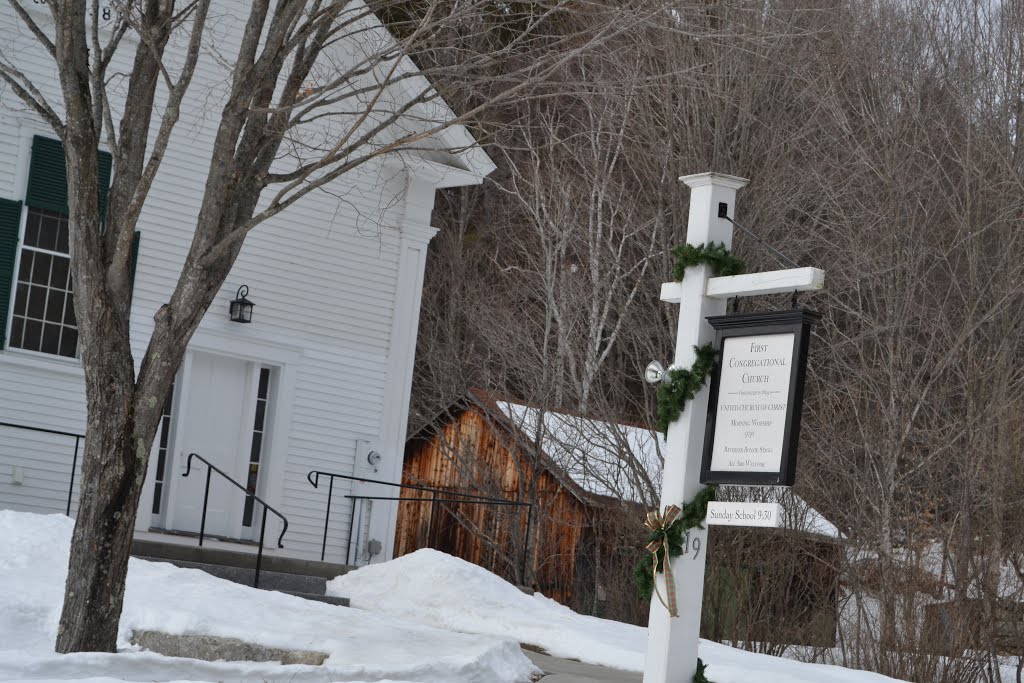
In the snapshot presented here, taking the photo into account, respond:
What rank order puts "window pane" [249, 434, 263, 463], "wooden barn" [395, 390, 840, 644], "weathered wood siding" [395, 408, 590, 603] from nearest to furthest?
"wooden barn" [395, 390, 840, 644] < "window pane" [249, 434, 263, 463] < "weathered wood siding" [395, 408, 590, 603]

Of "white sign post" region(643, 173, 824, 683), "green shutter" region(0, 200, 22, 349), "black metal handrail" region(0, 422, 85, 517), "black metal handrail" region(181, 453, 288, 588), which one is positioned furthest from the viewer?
"green shutter" region(0, 200, 22, 349)

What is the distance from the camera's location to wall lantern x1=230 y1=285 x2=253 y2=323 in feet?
48.0

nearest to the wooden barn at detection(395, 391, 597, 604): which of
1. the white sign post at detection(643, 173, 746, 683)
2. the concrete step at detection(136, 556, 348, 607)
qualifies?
the concrete step at detection(136, 556, 348, 607)

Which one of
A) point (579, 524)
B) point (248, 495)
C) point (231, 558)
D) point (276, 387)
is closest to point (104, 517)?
point (231, 558)

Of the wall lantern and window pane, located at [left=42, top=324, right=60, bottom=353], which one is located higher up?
the wall lantern

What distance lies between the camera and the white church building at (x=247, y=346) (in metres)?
13.5

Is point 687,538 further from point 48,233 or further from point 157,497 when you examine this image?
point 48,233

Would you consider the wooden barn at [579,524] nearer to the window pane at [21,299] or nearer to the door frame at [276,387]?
the door frame at [276,387]

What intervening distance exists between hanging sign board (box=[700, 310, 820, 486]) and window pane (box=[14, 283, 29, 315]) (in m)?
9.14

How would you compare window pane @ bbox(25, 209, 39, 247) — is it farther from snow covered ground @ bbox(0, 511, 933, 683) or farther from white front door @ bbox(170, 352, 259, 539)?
snow covered ground @ bbox(0, 511, 933, 683)

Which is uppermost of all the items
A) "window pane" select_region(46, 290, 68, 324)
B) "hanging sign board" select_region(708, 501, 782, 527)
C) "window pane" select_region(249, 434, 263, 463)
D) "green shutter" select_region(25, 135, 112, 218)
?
"green shutter" select_region(25, 135, 112, 218)

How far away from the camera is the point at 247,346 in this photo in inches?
587

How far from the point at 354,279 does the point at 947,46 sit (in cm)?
1237

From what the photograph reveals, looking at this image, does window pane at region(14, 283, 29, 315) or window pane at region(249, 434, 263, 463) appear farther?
window pane at region(249, 434, 263, 463)
